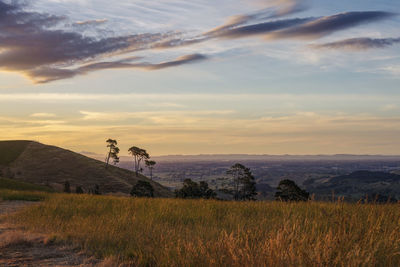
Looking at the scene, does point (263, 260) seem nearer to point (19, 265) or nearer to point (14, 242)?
point (19, 265)

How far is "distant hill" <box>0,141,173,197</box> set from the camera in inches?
4058

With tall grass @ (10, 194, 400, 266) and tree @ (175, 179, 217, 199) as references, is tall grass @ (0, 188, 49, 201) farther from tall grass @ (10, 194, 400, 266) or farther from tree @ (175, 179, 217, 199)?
tree @ (175, 179, 217, 199)

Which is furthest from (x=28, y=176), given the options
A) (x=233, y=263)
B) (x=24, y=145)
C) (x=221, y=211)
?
(x=233, y=263)

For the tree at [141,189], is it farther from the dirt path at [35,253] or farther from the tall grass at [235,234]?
the dirt path at [35,253]

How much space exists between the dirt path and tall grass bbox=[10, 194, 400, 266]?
0.35 meters

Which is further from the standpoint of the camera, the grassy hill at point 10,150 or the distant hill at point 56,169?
the grassy hill at point 10,150

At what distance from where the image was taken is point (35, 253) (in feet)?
24.9

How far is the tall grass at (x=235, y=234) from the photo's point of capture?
199 inches

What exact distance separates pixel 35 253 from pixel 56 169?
113 meters

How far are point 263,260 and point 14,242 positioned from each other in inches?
251

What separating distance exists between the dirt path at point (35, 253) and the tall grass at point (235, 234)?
354mm

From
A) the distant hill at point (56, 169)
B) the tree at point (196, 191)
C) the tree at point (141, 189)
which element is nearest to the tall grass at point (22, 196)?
the tree at point (196, 191)

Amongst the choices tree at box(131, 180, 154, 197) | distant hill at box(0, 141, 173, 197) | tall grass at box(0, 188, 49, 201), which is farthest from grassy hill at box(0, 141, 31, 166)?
tall grass at box(0, 188, 49, 201)

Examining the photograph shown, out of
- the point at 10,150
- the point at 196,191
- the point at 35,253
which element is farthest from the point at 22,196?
the point at 10,150
